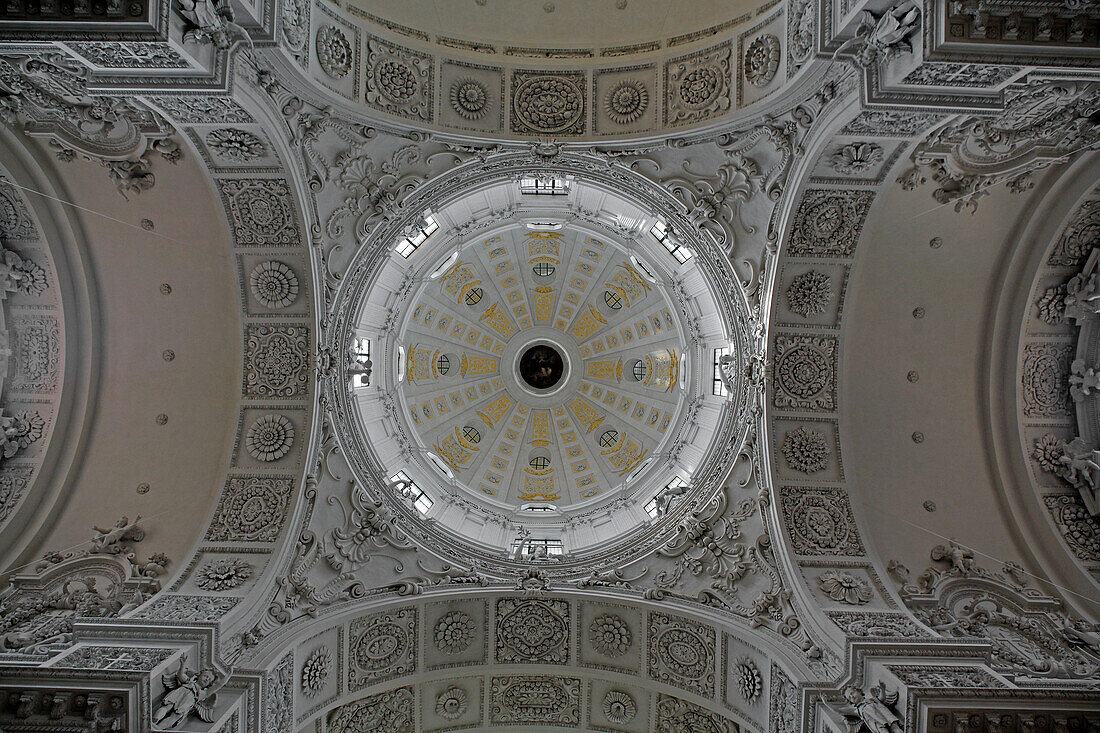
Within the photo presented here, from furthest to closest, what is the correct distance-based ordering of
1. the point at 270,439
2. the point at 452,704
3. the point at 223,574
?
1. the point at 452,704
2. the point at 270,439
3. the point at 223,574

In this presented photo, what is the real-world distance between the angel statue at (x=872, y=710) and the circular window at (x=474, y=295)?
857 inches

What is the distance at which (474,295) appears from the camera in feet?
94.8

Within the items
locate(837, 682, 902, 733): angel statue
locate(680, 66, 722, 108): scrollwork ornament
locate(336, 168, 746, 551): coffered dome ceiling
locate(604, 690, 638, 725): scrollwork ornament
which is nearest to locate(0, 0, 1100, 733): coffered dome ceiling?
locate(680, 66, 722, 108): scrollwork ornament

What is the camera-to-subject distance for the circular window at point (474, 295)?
28.7 m

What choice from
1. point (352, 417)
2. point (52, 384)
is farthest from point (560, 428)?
point (52, 384)

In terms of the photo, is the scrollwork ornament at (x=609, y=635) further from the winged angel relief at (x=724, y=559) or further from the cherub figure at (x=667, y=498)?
the cherub figure at (x=667, y=498)

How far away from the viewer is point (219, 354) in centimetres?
1900

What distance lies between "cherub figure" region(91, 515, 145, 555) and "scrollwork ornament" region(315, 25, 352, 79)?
14.7 metres

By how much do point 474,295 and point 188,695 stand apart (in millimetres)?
19929

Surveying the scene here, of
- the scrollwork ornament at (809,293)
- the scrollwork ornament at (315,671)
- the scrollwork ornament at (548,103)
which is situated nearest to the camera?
the scrollwork ornament at (315,671)

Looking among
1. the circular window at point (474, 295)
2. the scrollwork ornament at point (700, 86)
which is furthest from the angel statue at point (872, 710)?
the circular window at point (474, 295)

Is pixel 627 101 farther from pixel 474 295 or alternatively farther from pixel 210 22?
pixel 474 295

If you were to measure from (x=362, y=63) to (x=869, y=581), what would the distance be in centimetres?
2089

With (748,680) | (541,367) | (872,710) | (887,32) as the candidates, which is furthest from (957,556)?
(541,367)
